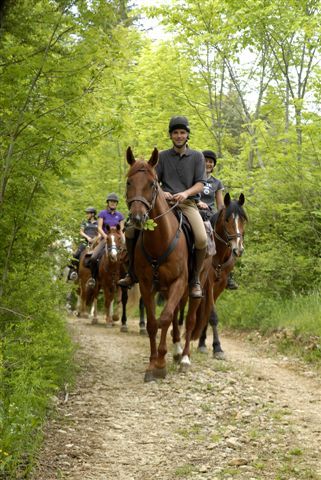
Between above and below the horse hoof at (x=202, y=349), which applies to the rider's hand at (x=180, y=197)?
above

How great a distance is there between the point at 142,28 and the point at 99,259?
10400mm

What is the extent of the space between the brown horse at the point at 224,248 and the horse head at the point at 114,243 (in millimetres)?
4680

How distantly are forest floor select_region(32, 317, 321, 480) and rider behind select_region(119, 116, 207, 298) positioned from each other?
1.63 meters

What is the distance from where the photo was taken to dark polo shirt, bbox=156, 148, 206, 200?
8789 mm

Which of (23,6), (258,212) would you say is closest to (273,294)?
(258,212)

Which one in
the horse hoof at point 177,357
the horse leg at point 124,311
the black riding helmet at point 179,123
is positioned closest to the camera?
the black riding helmet at point 179,123

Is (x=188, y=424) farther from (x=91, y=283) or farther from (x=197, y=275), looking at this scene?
(x=91, y=283)

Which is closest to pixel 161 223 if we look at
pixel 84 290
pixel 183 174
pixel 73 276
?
pixel 183 174

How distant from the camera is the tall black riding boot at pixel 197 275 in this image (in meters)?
→ 8.98

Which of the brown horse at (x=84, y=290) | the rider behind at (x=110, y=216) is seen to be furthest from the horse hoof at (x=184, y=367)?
the brown horse at (x=84, y=290)

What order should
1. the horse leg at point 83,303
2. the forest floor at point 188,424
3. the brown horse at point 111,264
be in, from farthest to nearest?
the horse leg at point 83,303, the brown horse at point 111,264, the forest floor at point 188,424

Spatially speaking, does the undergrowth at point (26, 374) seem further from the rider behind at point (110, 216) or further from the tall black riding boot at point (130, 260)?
the rider behind at point (110, 216)

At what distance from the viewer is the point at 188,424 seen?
6.30 m

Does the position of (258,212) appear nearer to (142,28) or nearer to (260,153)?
(260,153)
